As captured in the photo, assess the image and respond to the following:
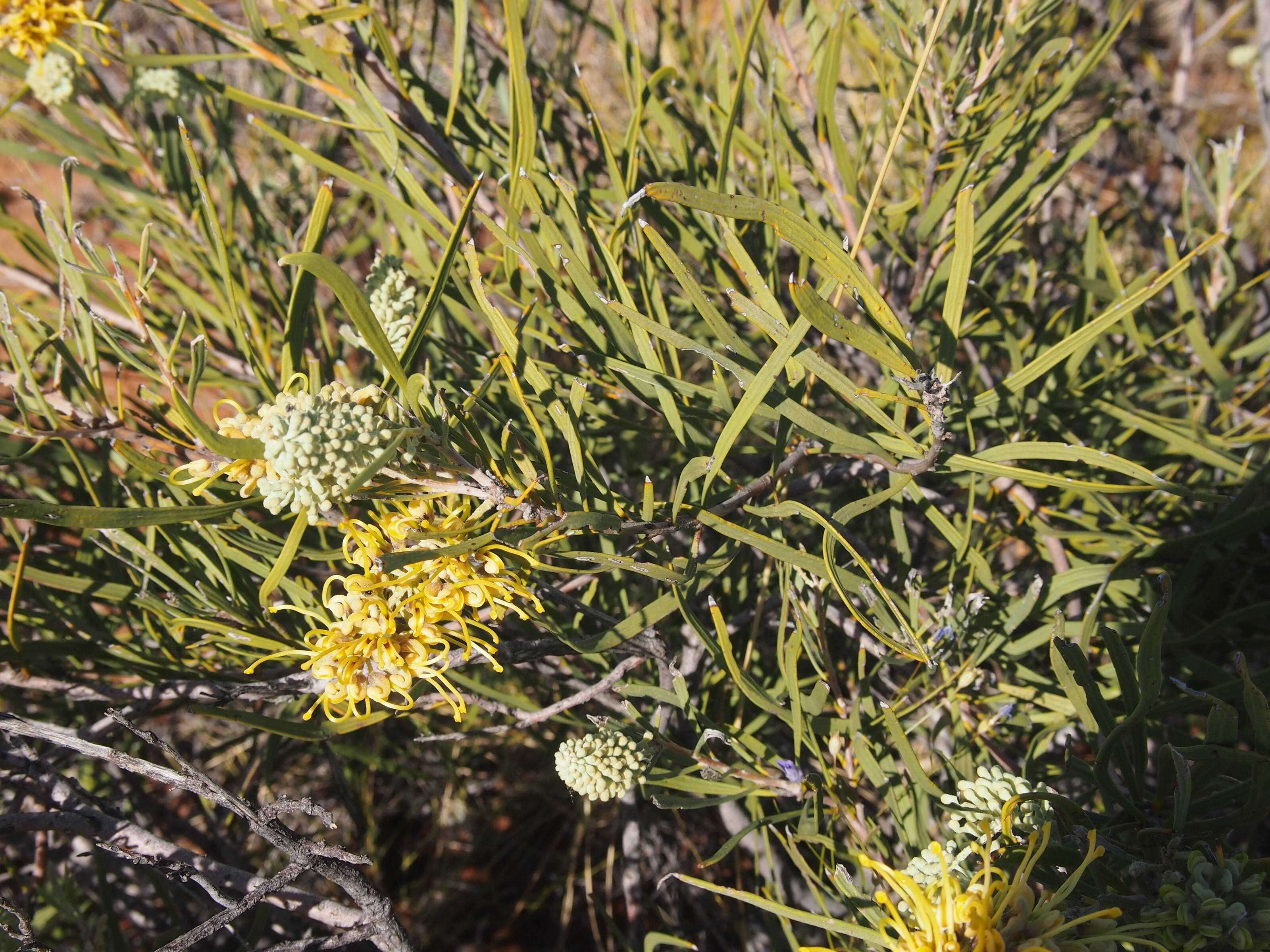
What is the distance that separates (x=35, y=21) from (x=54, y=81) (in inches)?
7.0

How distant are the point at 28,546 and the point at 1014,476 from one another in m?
0.69

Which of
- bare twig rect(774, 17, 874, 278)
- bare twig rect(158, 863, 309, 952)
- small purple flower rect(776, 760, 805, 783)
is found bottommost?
small purple flower rect(776, 760, 805, 783)

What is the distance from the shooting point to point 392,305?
53 cm

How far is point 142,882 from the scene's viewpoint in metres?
0.83

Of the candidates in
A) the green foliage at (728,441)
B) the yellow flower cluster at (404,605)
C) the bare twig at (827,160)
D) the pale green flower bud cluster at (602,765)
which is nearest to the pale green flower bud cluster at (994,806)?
the green foliage at (728,441)

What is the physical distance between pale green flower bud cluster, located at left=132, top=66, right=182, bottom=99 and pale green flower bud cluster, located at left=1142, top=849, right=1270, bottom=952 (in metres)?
1.08

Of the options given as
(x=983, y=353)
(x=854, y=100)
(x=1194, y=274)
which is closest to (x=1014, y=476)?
(x=983, y=353)

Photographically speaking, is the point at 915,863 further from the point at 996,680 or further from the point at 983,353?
the point at 983,353

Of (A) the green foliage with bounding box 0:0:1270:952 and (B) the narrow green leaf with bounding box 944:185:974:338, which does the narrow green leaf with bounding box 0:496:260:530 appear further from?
(B) the narrow green leaf with bounding box 944:185:974:338

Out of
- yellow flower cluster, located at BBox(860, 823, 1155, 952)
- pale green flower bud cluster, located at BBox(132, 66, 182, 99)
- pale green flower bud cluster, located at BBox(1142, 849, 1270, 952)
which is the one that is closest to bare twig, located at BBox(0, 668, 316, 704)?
yellow flower cluster, located at BBox(860, 823, 1155, 952)

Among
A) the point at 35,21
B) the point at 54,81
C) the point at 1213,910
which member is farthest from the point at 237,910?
the point at 54,81

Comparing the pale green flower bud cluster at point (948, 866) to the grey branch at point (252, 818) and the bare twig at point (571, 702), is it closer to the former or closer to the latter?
the bare twig at point (571, 702)

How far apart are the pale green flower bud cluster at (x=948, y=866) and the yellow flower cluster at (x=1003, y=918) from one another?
36 millimetres

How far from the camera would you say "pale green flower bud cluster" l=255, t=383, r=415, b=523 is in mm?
341
